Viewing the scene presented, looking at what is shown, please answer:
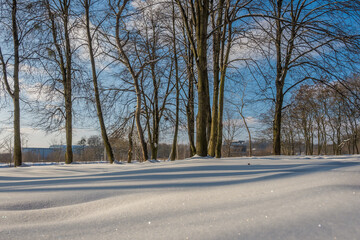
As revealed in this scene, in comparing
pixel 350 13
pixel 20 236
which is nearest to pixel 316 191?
pixel 20 236

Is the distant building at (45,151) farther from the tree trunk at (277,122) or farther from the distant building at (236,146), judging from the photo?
the tree trunk at (277,122)

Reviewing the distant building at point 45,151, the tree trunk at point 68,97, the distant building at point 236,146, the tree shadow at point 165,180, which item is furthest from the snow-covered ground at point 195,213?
the distant building at point 236,146

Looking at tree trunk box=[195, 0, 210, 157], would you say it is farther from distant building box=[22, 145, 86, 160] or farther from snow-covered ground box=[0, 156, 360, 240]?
distant building box=[22, 145, 86, 160]

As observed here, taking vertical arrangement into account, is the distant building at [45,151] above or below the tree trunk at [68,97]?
below

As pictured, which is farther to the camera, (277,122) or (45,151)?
(45,151)

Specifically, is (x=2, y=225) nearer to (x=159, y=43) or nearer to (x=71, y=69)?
(x=71, y=69)

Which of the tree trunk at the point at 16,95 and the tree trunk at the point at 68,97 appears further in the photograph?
the tree trunk at the point at 68,97

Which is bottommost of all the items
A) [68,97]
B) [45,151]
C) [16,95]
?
[45,151]

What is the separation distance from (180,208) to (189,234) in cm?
27

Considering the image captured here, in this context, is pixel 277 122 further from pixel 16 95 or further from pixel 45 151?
pixel 45 151

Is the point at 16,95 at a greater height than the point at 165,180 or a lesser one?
greater

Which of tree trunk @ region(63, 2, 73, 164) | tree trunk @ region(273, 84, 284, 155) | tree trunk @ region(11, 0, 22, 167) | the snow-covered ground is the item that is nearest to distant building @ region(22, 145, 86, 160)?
tree trunk @ region(63, 2, 73, 164)

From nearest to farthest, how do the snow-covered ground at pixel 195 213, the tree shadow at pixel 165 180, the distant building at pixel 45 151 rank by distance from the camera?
the snow-covered ground at pixel 195 213, the tree shadow at pixel 165 180, the distant building at pixel 45 151

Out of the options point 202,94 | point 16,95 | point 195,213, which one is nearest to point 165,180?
point 195,213
